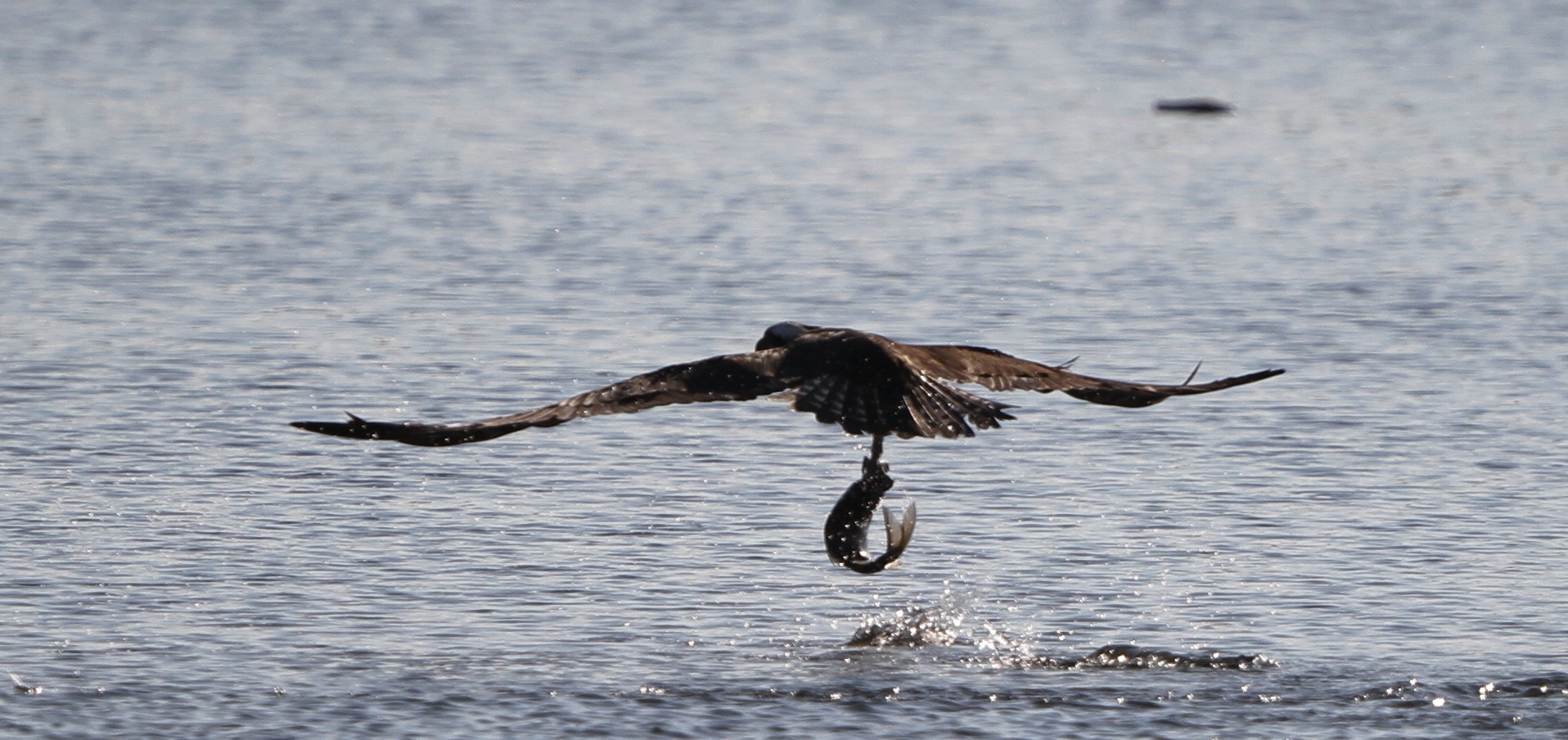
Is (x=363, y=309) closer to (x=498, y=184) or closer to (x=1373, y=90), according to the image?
(x=498, y=184)

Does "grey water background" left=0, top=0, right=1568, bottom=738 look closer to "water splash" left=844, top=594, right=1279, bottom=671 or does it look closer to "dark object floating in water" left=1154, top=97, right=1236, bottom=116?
"water splash" left=844, top=594, right=1279, bottom=671

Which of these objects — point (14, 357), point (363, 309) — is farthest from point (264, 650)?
point (363, 309)

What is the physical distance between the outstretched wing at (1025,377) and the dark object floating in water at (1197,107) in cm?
1473

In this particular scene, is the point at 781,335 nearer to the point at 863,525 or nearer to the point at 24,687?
the point at 863,525

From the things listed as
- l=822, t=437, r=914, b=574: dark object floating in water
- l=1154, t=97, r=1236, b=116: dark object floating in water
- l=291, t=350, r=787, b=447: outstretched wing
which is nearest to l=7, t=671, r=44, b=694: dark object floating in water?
l=291, t=350, r=787, b=447: outstretched wing

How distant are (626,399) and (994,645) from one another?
1.63 meters

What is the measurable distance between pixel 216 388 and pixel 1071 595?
4912 millimetres

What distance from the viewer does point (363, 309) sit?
13.9 meters

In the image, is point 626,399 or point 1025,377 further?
point 1025,377

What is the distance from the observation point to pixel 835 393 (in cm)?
790

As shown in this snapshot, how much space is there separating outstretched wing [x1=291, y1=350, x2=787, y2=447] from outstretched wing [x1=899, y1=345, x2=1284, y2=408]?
0.61m

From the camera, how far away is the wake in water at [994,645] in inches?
322

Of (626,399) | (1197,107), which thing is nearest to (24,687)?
(626,399)

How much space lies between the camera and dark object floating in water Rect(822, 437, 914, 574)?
8375mm
